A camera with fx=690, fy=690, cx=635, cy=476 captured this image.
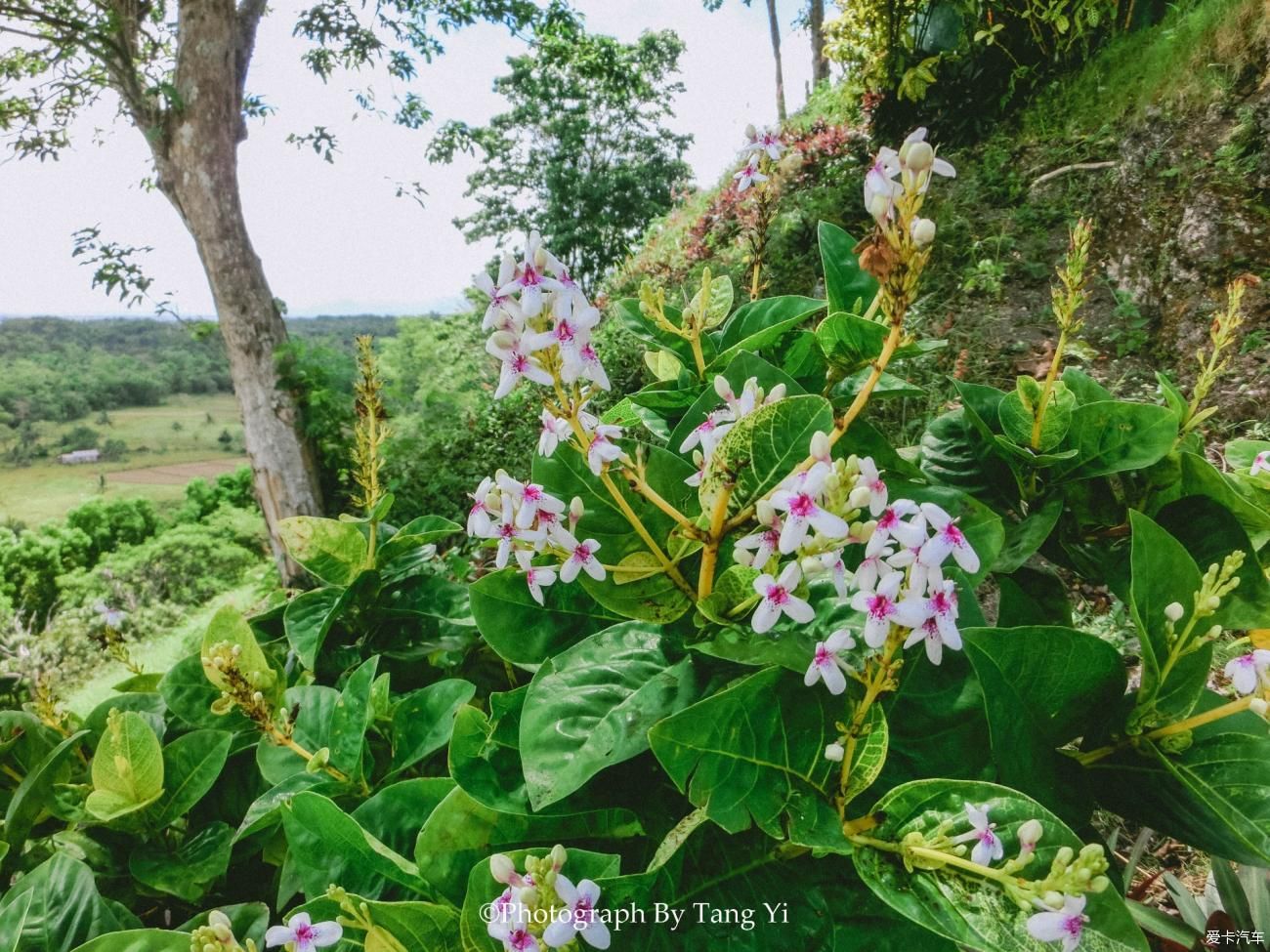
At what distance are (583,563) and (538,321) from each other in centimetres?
17

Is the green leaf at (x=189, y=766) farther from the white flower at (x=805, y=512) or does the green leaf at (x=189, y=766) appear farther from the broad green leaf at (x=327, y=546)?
the white flower at (x=805, y=512)

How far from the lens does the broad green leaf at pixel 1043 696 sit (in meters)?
0.46

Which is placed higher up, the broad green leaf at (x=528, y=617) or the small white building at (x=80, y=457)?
the broad green leaf at (x=528, y=617)

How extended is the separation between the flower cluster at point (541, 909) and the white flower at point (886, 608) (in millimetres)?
211

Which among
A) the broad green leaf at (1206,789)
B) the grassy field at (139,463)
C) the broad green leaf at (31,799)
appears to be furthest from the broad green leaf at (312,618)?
the grassy field at (139,463)

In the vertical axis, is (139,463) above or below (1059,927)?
below

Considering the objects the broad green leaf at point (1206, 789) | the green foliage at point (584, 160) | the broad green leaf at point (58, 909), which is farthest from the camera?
the green foliage at point (584, 160)

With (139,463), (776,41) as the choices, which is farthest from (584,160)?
(139,463)

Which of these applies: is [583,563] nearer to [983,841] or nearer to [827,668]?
[827,668]

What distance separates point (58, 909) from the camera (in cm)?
58

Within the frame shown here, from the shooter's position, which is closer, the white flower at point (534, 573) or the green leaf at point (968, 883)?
the green leaf at point (968, 883)

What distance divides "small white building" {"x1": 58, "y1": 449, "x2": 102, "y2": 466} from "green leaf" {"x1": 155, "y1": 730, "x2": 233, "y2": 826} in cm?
847

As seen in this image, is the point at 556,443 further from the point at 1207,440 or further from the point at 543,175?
the point at 543,175

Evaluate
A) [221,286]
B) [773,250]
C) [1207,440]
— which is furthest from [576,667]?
[221,286]
